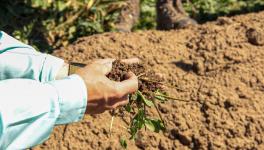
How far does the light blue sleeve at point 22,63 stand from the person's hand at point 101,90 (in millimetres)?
273

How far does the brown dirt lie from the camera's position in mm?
3002

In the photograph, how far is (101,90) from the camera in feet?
6.11

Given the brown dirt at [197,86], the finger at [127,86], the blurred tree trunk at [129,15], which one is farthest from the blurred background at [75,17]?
the finger at [127,86]

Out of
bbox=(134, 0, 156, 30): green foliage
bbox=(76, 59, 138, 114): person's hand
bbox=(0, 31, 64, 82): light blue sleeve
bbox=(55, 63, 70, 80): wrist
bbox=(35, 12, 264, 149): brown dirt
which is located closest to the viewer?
bbox=(76, 59, 138, 114): person's hand

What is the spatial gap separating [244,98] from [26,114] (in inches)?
66.4

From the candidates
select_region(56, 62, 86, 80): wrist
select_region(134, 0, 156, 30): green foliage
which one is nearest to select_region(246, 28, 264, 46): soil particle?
select_region(134, 0, 156, 30): green foliage

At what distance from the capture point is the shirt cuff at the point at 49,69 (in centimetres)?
220

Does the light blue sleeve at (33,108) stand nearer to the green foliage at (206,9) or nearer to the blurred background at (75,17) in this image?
the blurred background at (75,17)

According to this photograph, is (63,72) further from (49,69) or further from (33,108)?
(33,108)

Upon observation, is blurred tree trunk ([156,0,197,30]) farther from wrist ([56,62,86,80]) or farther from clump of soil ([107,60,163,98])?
wrist ([56,62,86,80])

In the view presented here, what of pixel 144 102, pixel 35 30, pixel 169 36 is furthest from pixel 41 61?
pixel 35 30

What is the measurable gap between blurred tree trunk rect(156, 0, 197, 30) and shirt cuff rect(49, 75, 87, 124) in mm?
2202

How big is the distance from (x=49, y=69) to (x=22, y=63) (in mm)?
109

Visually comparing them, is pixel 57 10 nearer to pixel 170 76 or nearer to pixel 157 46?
pixel 157 46
